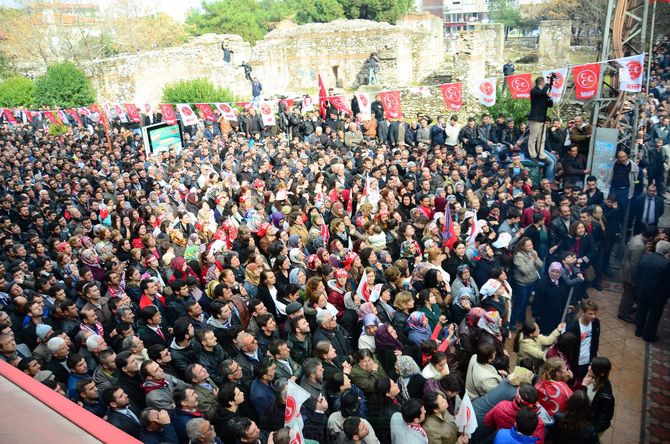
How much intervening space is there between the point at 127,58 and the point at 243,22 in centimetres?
2265

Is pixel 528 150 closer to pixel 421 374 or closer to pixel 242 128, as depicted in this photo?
pixel 421 374

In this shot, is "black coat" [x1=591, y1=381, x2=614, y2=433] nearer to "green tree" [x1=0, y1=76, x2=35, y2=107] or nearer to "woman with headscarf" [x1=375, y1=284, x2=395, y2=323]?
"woman with headscarf" [x1=375, y1=284, x2=395, y2=323]

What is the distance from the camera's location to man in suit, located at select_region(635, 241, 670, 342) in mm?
6504

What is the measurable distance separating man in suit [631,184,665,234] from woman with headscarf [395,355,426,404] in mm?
6270

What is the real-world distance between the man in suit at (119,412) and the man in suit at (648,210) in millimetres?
8494

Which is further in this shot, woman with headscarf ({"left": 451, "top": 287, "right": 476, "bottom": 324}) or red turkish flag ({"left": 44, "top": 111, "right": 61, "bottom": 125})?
red turkish flag ({"left": 44, "top": 111, "right": 61, "bottom": 125})

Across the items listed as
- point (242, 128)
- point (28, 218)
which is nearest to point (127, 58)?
point (242, 128)

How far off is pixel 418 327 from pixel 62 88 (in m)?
28.5

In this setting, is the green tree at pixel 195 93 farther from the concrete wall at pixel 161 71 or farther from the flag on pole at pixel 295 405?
the flag on pole at pixel 295 405

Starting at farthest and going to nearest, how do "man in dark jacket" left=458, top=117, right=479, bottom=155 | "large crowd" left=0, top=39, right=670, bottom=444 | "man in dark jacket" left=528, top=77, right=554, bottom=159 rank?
"man in dark jacket" left=458, top=117, right=479, bottom=155 < "man in dark jacket" left=528, top=77, right=554, bottom=159 < "large crowd" left=0, top=39, right=670, bottom=444

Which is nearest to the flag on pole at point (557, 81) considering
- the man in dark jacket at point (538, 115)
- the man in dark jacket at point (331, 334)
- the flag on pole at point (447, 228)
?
the man in dark jacket at point (538, 115)

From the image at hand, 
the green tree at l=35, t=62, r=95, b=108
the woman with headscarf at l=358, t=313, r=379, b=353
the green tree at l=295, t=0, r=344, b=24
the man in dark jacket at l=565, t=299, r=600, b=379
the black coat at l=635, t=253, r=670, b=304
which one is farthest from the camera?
the green tree at l=295, t=0, r=344, b=24

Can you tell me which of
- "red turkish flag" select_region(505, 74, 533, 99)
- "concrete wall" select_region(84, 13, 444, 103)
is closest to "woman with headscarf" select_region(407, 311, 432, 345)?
"red turkish flag" select_region(505, 74, 533, 99)

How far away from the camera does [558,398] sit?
13.7 ft
